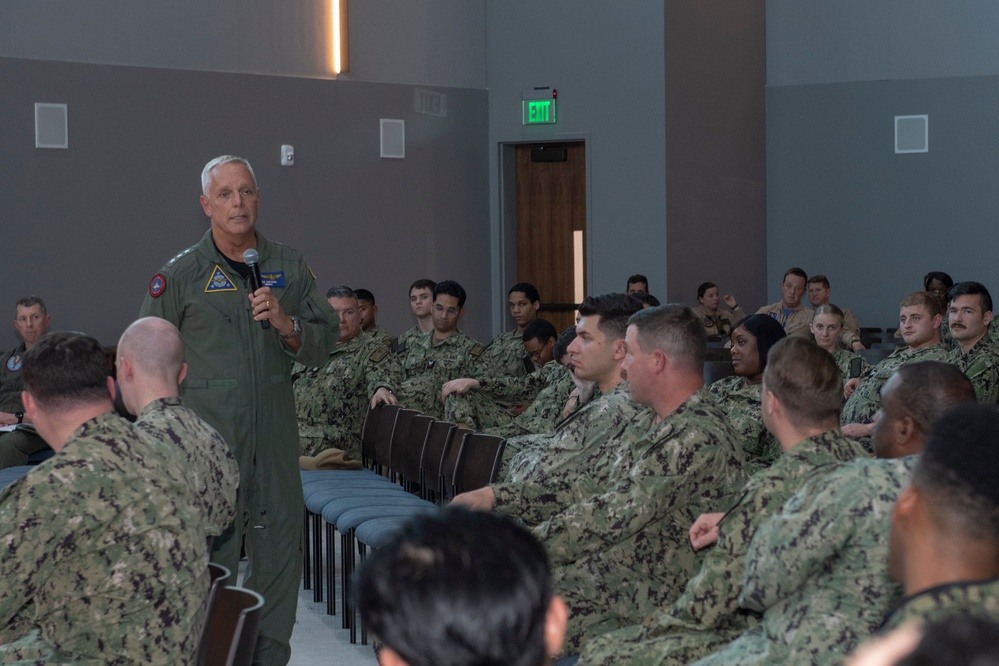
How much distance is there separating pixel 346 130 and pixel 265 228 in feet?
3.95

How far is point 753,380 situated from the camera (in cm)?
502

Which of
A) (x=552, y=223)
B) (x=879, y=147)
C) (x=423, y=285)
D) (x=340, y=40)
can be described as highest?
(x=340, y=40)

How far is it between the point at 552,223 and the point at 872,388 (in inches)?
231

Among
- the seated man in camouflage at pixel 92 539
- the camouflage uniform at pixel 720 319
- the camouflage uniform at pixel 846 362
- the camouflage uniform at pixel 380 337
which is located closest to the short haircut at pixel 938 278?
the camouflage uniform at pixel 720 319

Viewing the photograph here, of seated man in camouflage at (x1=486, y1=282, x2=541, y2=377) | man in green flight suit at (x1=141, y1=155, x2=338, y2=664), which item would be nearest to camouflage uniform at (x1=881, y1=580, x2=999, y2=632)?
man in green flight suit at (x1=141, y1=155, x2=338, y2=664)

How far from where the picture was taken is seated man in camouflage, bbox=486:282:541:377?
8.01 meters

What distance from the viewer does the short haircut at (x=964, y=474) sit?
1592 millimetres

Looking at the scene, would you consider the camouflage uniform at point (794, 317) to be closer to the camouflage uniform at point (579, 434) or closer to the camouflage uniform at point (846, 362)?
the camouflage uniform at point (846, 362)

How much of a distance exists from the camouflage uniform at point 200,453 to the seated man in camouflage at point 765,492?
1.11 metres

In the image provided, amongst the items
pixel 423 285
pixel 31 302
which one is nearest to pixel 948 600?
pixel 423 285

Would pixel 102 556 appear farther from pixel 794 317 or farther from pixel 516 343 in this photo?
pixel 794 317

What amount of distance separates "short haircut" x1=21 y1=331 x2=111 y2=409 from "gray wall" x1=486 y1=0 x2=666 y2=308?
8.51m

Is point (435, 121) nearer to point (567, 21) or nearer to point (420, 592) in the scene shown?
point (567, 21)

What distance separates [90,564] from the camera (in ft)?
→ 7.60
